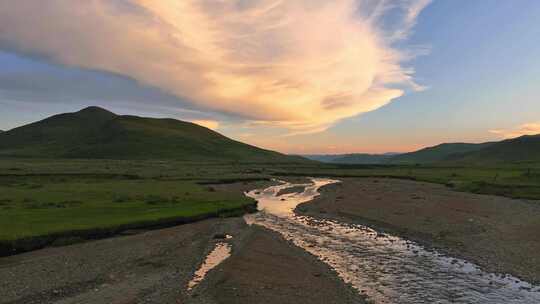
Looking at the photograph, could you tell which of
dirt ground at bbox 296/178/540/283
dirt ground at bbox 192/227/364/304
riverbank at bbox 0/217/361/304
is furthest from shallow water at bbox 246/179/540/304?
dirt ground at bbox 296/178/540/283

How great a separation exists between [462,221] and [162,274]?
33.6 m

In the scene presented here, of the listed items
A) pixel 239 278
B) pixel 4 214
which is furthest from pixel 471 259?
pixel 4 214

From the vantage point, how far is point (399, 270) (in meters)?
25.0

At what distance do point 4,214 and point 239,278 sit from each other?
26.9 metres

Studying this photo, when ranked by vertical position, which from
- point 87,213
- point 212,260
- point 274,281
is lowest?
point 274,281

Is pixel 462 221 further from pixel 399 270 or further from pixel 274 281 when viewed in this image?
pixel 274 281

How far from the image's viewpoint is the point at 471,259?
2731 cm

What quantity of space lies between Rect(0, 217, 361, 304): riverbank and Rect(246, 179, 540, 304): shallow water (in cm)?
200

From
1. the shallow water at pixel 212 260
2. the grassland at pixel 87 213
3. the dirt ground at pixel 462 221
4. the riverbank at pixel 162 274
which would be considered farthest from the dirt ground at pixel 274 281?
the grassland at pixel 87 213

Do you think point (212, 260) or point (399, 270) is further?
point (212, 260)

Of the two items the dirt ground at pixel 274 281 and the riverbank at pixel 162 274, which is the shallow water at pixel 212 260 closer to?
the riverbank at pixel 162 274

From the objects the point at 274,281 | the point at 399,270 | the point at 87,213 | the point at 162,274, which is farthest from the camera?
the point at 87,213

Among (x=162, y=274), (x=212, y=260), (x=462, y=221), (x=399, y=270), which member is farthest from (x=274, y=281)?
(x=462, y=221)

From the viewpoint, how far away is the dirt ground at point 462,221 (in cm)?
2770
